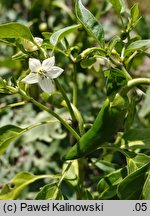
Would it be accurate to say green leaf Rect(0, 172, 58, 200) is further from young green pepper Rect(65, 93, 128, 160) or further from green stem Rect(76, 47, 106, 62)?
green stem Rect(76, 47, 106, 62)

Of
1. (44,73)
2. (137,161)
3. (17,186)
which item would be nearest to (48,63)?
(44,73)

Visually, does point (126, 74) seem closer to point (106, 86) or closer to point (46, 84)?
point (106, 86)

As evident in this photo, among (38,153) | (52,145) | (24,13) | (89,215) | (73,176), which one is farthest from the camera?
(24,13)

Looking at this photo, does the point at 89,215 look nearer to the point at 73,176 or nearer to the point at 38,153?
Result: the point at 73,176

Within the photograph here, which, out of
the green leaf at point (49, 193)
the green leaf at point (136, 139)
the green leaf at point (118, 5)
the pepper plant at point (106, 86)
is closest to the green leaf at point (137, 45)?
the pepper plant at point (106, 86)

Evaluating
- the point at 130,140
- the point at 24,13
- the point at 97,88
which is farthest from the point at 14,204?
the point at 24,13

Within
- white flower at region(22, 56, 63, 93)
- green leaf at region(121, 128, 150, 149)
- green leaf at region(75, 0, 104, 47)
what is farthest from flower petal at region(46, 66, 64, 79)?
green leaf at region(121, 128, 150, 149)
